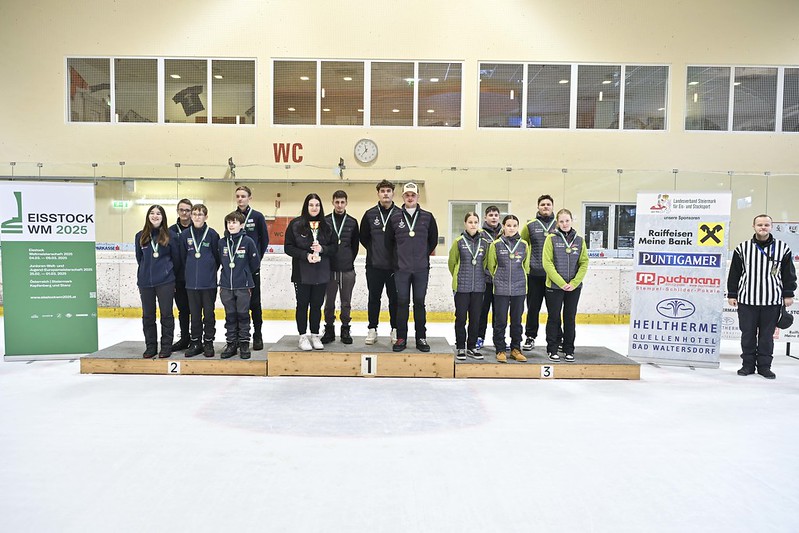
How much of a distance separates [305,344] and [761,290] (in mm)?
4345

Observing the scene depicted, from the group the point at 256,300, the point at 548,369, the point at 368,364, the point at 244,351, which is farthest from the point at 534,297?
the point at 244,351

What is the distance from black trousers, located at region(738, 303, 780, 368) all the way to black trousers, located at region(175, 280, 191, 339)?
5352mm

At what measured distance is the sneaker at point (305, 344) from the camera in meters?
4.61

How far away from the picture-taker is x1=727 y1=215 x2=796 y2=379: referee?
4812 millimetres

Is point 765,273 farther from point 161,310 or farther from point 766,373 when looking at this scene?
point 161,310

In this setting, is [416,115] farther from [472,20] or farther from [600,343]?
[600,343]

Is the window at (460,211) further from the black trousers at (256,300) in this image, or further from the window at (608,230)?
the black trousers at (256,300)

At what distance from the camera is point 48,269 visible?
510cm

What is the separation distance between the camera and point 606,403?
389cm

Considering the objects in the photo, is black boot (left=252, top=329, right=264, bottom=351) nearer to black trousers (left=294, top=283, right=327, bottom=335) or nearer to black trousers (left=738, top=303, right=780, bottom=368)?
black trousers (left=294, top=283, right=327, bottom=335)

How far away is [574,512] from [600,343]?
446cm

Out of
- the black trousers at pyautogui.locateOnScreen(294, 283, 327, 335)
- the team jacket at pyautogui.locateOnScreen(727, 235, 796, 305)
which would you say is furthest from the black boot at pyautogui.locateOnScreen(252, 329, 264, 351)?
the team jacket at pyautogui.locateOnScreen(727, 235, 796, 305)

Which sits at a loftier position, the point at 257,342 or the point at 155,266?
the point at 155,266

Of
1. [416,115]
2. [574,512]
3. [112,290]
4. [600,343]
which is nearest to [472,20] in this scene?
[416,115]
